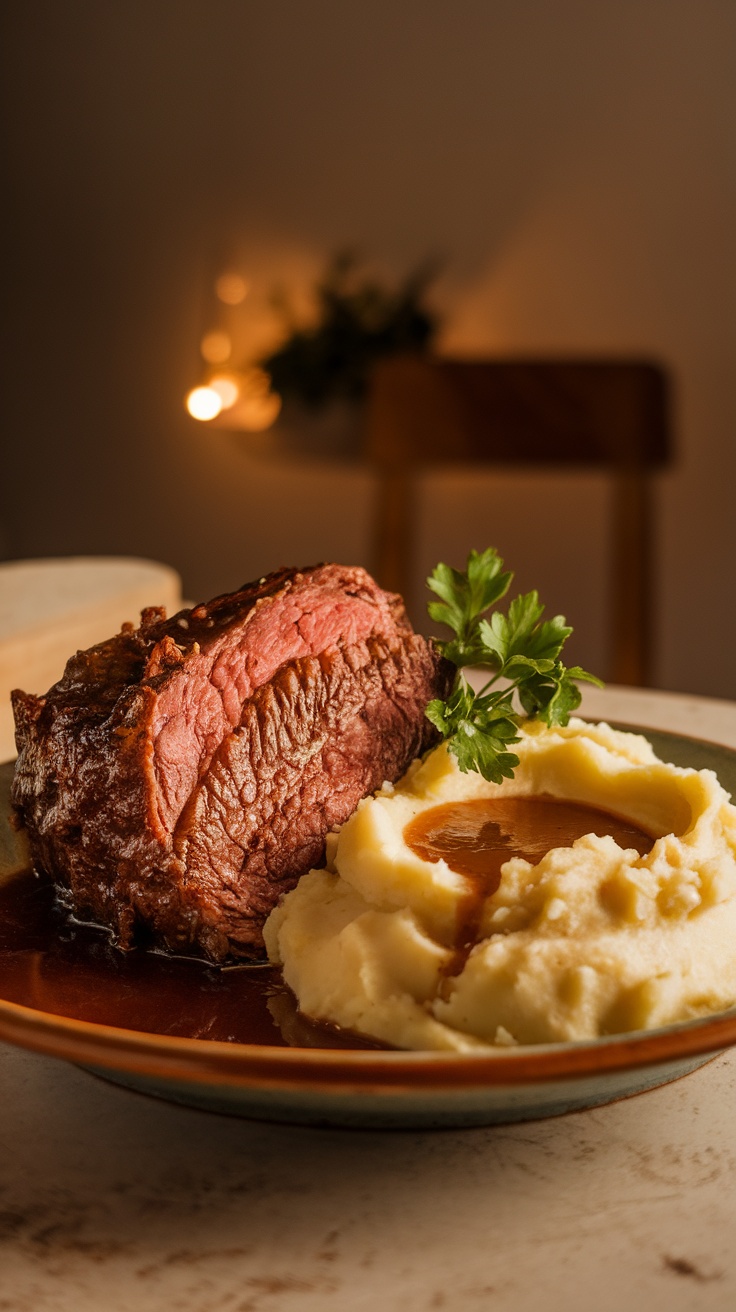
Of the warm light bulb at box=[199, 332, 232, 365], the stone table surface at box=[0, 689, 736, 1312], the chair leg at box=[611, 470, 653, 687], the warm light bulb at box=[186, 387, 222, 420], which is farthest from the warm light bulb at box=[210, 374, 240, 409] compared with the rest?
the stone table surface at box=[0, 689, 736, 1312]

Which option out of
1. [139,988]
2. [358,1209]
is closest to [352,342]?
[139,988]

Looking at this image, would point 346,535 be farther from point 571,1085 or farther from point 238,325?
point 571,1085

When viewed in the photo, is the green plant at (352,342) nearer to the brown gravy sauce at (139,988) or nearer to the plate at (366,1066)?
the brown gravy sauce at (139,988)

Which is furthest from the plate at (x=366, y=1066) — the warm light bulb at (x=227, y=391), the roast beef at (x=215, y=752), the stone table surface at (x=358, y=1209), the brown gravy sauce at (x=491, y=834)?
the warm light bulb at (x=227, y=391)

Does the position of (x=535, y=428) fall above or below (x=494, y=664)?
above

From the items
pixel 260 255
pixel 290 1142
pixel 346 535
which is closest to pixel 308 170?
pixel 260 255

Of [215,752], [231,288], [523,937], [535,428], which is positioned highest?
[231,288]

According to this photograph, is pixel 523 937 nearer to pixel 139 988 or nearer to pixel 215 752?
pixel 139 988
